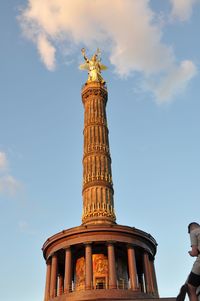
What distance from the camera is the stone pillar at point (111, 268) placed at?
1032 inches

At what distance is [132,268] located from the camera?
89.7 ft

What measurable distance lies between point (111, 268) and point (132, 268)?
5.25 ft

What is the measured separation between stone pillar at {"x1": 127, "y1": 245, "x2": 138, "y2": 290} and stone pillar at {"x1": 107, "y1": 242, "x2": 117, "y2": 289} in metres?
1.23

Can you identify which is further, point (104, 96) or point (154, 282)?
point (104, 96)

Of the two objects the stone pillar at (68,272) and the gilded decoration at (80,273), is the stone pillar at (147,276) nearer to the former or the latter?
the gilded decoration at (80,273)

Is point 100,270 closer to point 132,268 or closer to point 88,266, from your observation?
point 88,266

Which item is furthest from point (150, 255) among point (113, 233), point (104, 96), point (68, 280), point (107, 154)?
point (104, 96)

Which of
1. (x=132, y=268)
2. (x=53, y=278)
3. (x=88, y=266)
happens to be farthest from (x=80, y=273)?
(x=132, y=268)

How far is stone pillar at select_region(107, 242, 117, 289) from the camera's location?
1032 inches

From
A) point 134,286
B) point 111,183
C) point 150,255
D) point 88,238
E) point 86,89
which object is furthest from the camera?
point 86,89

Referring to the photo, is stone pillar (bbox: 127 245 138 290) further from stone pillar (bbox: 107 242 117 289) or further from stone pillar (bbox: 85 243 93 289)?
stone pillar (bbox: 85 243 93 289)

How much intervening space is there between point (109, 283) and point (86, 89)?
23.0 metres

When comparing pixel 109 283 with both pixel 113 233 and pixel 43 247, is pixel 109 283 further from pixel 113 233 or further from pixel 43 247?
pixel 43 247

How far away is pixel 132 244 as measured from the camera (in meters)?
28.8
